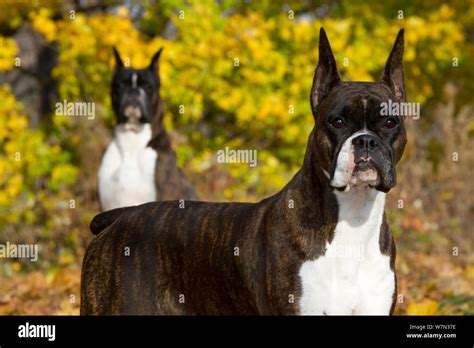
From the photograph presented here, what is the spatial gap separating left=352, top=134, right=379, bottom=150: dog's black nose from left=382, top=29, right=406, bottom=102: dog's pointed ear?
577 mm

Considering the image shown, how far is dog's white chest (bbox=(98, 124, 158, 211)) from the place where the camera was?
9.18 metres

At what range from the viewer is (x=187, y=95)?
12492mm

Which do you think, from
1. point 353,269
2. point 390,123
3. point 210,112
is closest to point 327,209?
point 353,269

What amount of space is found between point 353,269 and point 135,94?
5753mm

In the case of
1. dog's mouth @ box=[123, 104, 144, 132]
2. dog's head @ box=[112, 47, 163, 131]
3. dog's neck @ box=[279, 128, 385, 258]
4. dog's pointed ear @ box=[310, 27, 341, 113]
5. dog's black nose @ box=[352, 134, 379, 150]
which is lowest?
dog's neck @ box=[279, 128, 385, 258]

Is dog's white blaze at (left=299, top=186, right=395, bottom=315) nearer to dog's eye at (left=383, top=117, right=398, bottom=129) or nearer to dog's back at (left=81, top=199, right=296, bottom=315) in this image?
dog's back at (left=81, top=199, right=296, bottom=315)

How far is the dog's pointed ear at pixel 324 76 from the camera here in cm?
443

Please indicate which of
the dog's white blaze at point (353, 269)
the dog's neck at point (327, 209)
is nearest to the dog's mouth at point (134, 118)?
the dog's neck at point (327, 209)

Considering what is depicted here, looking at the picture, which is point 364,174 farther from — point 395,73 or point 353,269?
point 395,73

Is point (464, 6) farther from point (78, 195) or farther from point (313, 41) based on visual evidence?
point (78, 195)

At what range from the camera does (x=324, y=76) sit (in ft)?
14.7

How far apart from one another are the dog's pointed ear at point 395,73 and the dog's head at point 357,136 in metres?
0.15

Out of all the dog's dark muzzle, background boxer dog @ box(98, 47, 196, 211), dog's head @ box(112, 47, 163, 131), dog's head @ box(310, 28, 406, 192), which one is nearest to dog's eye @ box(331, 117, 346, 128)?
dog's head @ box(310, 28, 406, 192)

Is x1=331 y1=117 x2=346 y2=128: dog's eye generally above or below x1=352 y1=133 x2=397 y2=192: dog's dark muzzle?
above
